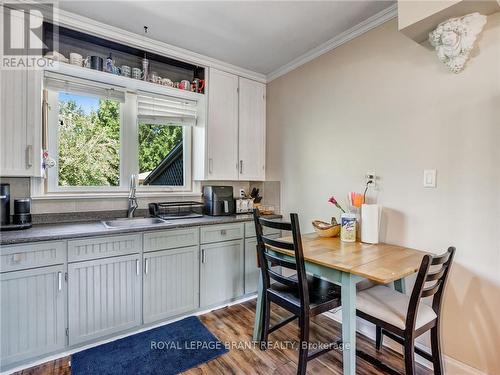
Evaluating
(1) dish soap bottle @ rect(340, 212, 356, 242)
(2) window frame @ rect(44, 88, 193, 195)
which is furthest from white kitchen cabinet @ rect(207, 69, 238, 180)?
(1) dish soap bottle @ rect(340, 212, 356, 242)

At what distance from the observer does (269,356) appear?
6.11ft

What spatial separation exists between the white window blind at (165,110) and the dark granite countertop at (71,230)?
1.04 meters

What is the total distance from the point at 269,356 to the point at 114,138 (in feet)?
7.41

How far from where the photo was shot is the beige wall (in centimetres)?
154

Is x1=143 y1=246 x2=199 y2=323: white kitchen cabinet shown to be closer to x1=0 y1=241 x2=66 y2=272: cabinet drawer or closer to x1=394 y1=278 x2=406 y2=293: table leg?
x1=0 y1=241 x2=66 y2=272: cabinet drawer

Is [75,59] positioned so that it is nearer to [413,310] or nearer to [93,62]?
[93,62]

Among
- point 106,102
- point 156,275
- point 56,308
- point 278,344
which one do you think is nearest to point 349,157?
point 278,344

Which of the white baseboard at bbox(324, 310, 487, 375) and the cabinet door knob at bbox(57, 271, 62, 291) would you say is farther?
the cabinet door knob at bbox(57, 271, 62, 291)

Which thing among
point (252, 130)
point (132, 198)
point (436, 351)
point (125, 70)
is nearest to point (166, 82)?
point (125, 70)

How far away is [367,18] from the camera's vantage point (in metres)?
2.06

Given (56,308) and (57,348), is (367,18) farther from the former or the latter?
(57,348)

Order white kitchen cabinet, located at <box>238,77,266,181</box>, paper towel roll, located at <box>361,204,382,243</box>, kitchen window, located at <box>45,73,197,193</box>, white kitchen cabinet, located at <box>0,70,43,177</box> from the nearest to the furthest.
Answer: white kitchen cabinet, located at <box>0,70,43,177</box> → paper towel roll, located at <box>361,204,382,243</box> → kitchen window, located at <box>45,73,197,193</box> → white kitchen cabinet, located at <box>238,77,266,181</box>

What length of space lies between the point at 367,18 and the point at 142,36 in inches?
73.1

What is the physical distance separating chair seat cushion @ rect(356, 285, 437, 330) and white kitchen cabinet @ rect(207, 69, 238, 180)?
69.8 inches
